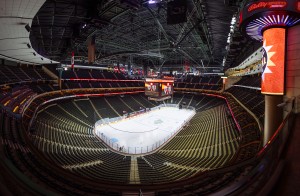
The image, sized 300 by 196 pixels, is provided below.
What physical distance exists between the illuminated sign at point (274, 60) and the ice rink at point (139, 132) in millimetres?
13974

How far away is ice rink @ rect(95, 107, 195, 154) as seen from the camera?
1969 cm

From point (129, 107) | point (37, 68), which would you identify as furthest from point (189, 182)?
point (37, 68)

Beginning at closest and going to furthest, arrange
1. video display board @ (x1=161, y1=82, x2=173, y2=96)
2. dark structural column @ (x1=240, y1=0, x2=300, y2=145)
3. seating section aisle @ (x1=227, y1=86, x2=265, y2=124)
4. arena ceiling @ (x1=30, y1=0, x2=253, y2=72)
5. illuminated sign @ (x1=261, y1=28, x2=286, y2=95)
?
dark structural column @ (x1=240, y1=0, x2=300, y2=145) → illuminated sign @ (x1=261, y1=28, x2=286, y2=95) → seating section aisle @ (x1=227, y1=86, x2=265, y2=124) → arena ceiling @ (x1=30, y1=0, x2=253, y2=72) → video display board @ (x1=161, y1=82, x2=173, y2=96)

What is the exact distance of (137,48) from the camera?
128ft

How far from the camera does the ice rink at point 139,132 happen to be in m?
19.7

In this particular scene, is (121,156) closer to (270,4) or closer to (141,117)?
(270,4)

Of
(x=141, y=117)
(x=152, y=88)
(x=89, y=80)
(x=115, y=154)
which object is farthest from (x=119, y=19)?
(x=89, y=80)

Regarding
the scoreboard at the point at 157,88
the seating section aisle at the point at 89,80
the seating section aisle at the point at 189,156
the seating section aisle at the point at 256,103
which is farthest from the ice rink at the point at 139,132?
the seating section aisle at the point at 89,80

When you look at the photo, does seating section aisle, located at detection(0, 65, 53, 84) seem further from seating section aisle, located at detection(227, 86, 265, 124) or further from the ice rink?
seating section aisle, located at detection(227, 86, 265, 124)

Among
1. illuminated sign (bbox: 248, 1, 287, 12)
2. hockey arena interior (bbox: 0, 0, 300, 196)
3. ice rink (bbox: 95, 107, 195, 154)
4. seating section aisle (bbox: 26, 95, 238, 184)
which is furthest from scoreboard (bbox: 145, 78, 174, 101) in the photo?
illuminated sign (bbox: 248, 1, 287, 12)

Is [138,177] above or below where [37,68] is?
below

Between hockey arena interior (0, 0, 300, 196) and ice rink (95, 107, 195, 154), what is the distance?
195 mm

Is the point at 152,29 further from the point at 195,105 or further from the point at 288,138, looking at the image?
the point at 288,138

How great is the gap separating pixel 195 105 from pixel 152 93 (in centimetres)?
1715
